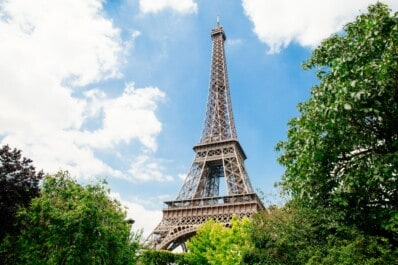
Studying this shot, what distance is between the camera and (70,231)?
15.1 metres

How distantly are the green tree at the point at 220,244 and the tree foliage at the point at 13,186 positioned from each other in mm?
12056

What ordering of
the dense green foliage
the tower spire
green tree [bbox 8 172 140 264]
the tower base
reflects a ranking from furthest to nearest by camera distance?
the tower spire
the tower base
the dense green foliage
green tree [bbox 8 172 140 264]

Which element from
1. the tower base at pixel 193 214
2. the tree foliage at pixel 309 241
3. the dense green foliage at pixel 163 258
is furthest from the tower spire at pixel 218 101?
the tree foliage at pixel 309 241

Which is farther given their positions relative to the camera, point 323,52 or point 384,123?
point 323,52

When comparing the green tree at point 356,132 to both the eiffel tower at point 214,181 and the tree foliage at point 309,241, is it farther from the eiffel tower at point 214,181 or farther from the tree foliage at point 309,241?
the eiffel tower at point 214,181

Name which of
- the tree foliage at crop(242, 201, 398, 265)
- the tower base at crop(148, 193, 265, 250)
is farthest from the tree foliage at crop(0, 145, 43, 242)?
the tower base at crop(148, 193, 265, 250)

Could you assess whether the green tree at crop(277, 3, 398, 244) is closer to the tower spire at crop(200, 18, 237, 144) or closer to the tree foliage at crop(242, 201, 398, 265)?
the tree foliage at crop(242, 201, 398, 265)

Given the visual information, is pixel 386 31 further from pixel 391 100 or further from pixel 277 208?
pixel 277 208

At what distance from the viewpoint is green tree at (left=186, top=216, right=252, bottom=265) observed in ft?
76.2

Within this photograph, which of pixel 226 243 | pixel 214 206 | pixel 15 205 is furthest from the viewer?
pixel 214 206

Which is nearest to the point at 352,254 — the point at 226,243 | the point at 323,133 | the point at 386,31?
the point at 323,133

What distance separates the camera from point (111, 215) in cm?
1644

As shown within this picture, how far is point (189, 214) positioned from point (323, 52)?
32.0 metres

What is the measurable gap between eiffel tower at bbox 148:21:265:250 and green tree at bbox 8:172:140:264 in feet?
70.9
